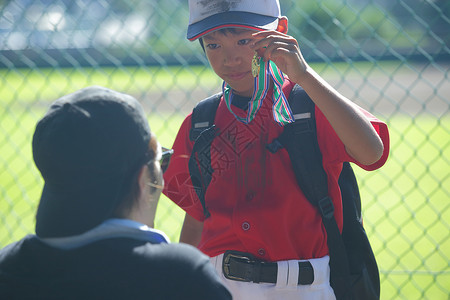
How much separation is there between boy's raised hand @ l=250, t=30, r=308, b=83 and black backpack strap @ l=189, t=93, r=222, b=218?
356 millimetres

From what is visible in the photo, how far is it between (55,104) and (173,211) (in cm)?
395

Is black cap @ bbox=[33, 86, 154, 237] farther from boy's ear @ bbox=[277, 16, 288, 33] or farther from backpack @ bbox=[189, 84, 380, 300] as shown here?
boy's ear @ bbox=[277, 16, 288, 33]

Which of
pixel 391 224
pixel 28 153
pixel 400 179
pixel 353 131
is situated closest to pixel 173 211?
pixel 391 224

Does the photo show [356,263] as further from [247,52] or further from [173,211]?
[173,211]

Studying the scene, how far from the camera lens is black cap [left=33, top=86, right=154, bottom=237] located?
1.24 metres

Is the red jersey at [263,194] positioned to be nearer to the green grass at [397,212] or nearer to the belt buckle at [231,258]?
the belt buckle at [231,258]

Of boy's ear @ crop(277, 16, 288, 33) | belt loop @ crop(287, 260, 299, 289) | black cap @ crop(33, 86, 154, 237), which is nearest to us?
black cap @ crop(33, 86, 154, 237)

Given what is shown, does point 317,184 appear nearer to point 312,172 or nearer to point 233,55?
point 312,172

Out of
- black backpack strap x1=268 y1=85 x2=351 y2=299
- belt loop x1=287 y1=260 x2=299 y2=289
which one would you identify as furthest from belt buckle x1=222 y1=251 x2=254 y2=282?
black backpack strap x1=268 y1=85 x2=351 y2=299

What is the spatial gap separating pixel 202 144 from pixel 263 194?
29 centimetres

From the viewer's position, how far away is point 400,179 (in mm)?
6078

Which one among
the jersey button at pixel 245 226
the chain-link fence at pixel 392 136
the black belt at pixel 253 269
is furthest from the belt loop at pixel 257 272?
the chain-link fence at pixel 392 136

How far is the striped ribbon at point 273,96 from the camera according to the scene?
183 centimetres

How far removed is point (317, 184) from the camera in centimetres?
180
